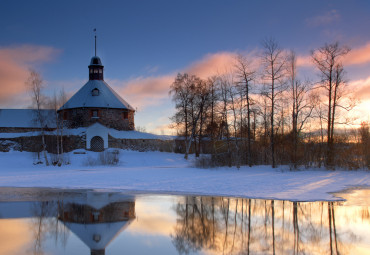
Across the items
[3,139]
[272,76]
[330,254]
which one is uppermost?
[272,76]

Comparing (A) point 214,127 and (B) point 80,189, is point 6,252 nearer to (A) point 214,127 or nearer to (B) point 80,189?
(B) point 80,189

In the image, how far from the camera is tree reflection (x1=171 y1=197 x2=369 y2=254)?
7883 mm

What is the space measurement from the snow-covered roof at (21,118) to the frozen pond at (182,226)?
35645mm

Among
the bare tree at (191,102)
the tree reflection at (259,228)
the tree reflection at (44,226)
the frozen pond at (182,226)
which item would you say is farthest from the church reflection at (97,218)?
the bare tree at (191,102)

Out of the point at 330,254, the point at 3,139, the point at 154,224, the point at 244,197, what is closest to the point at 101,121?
the point at 3,139

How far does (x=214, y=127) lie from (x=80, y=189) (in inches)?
1108

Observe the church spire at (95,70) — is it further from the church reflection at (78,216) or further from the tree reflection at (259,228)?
the tree reflection at (259,228)

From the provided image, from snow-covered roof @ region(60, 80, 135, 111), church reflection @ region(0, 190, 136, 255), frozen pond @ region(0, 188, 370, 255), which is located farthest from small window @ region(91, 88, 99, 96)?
frozen pond @ region(0, 188, 370, 255)

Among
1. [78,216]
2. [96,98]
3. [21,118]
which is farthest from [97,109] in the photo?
[78,216]

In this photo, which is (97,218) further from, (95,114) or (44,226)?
(95,114)

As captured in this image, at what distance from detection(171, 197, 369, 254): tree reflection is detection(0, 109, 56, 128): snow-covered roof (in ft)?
128

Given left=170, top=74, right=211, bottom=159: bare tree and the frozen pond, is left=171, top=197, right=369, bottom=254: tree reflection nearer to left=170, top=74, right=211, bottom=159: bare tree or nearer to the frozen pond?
the frozen pond

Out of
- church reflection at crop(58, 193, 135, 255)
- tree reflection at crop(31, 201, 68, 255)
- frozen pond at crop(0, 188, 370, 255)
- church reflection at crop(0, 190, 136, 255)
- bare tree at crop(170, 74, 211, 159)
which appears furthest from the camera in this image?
bare tree at crop(170, 74, 211, 159)

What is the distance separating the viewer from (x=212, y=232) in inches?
364
